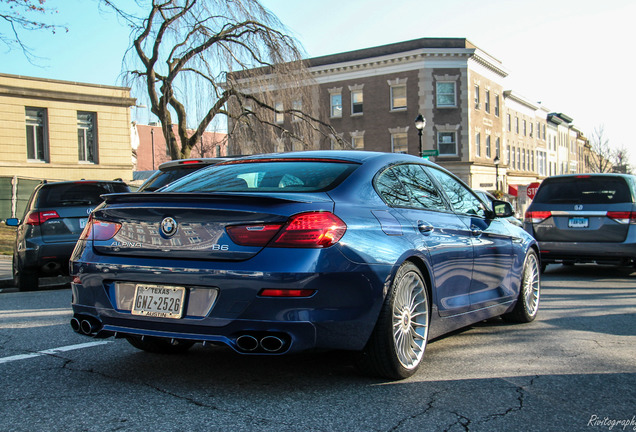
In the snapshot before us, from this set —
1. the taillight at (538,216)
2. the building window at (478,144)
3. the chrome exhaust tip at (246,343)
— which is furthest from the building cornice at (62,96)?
the building window at (478,144)

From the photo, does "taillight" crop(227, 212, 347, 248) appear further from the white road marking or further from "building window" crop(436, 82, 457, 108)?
"building window" crop(436, 82, 457, 108)

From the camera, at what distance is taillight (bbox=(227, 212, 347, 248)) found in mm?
3576

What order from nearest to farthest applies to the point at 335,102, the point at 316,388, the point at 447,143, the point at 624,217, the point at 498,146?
the point at 316,388 < the point at 624,217 < the point at 447,143 < the point at 335,102 < the point at 498,146

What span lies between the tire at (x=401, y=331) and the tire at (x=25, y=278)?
688 centimetres

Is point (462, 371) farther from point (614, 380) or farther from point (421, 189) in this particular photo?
point (421, 189)

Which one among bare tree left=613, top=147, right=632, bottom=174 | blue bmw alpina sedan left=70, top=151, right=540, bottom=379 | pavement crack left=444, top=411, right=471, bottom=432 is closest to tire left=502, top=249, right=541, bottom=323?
blue bmw alpina sedan left=70, top=151, right=540, bottom=379

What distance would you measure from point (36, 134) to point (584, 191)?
23332 millimetres

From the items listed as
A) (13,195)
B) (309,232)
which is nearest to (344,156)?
(309,232)

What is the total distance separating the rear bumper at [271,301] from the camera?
351 centimetres

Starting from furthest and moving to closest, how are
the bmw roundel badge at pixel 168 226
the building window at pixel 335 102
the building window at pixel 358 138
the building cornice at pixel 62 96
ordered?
the building window at pixel 335 102 < the building window at pixel 358 138 < the building cornice at pixel 62 96 < the bmw roundel badge at pixel 168 226

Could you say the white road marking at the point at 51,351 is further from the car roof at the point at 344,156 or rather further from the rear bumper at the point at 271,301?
the car roof at the point at 344,156

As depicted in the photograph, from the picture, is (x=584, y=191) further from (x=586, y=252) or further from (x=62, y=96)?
(x=62, y=96)

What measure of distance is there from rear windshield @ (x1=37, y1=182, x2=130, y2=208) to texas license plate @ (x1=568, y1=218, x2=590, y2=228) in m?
7.33

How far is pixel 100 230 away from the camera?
407 centimetres
